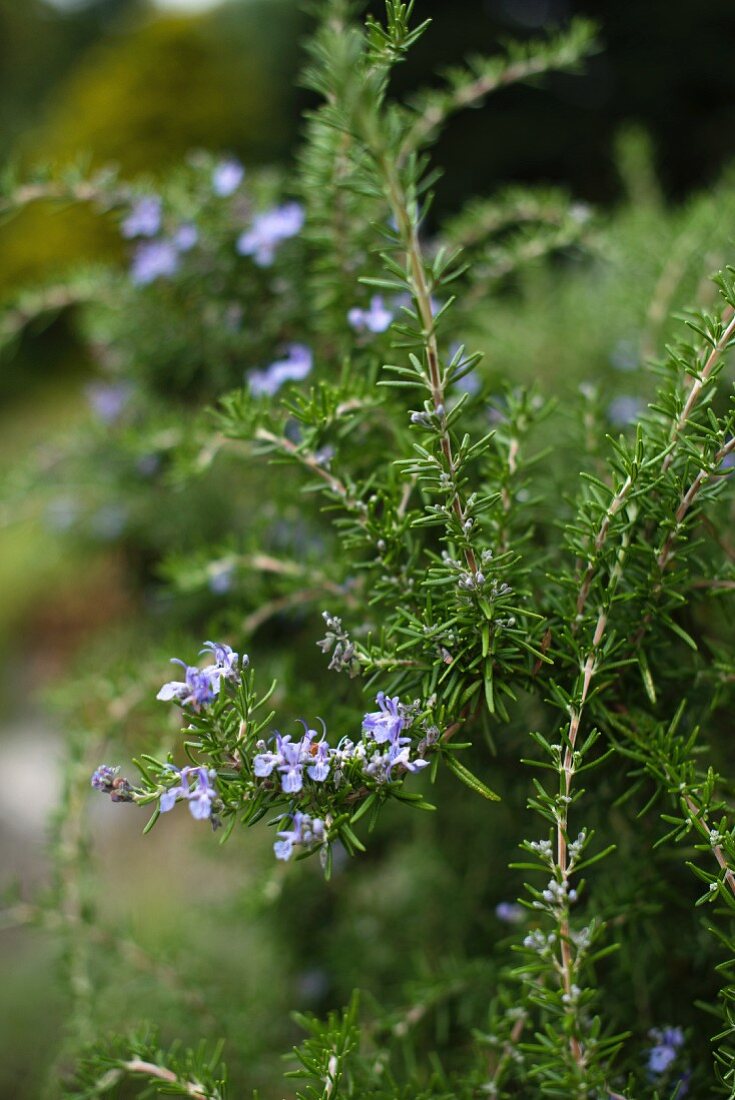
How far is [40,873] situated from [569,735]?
2.55 metres

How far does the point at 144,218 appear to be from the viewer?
1.01m

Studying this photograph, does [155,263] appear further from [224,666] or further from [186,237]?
[224,666]

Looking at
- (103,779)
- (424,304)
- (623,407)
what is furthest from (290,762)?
(623,407)

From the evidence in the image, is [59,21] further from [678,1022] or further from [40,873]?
[678,1022]

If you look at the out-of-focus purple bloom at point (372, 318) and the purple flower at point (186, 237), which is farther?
the purple flower at point (186, 237)

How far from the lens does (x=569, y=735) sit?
582 millimetres

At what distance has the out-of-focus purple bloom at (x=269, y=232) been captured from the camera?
93 centimetres

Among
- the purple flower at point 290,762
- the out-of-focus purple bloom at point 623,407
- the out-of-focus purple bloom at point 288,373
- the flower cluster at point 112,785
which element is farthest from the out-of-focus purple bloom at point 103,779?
the out-of-focus purple bloom at point 623,407

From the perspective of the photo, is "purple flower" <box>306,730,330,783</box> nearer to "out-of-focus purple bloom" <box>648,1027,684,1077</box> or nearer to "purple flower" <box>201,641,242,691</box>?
"purple flower" <box>201,641,242,691</box>

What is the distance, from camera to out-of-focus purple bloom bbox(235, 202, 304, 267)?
0.93m

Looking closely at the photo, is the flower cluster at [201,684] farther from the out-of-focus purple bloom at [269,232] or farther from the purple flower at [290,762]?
the out-of-focus purple bloom at [269,232]

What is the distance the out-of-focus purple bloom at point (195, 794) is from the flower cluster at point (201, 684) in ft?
0.14

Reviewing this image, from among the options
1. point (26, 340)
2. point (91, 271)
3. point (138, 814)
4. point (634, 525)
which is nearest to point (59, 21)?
point (26, 340)

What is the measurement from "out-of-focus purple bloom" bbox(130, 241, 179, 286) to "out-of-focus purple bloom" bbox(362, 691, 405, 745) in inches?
26.0
